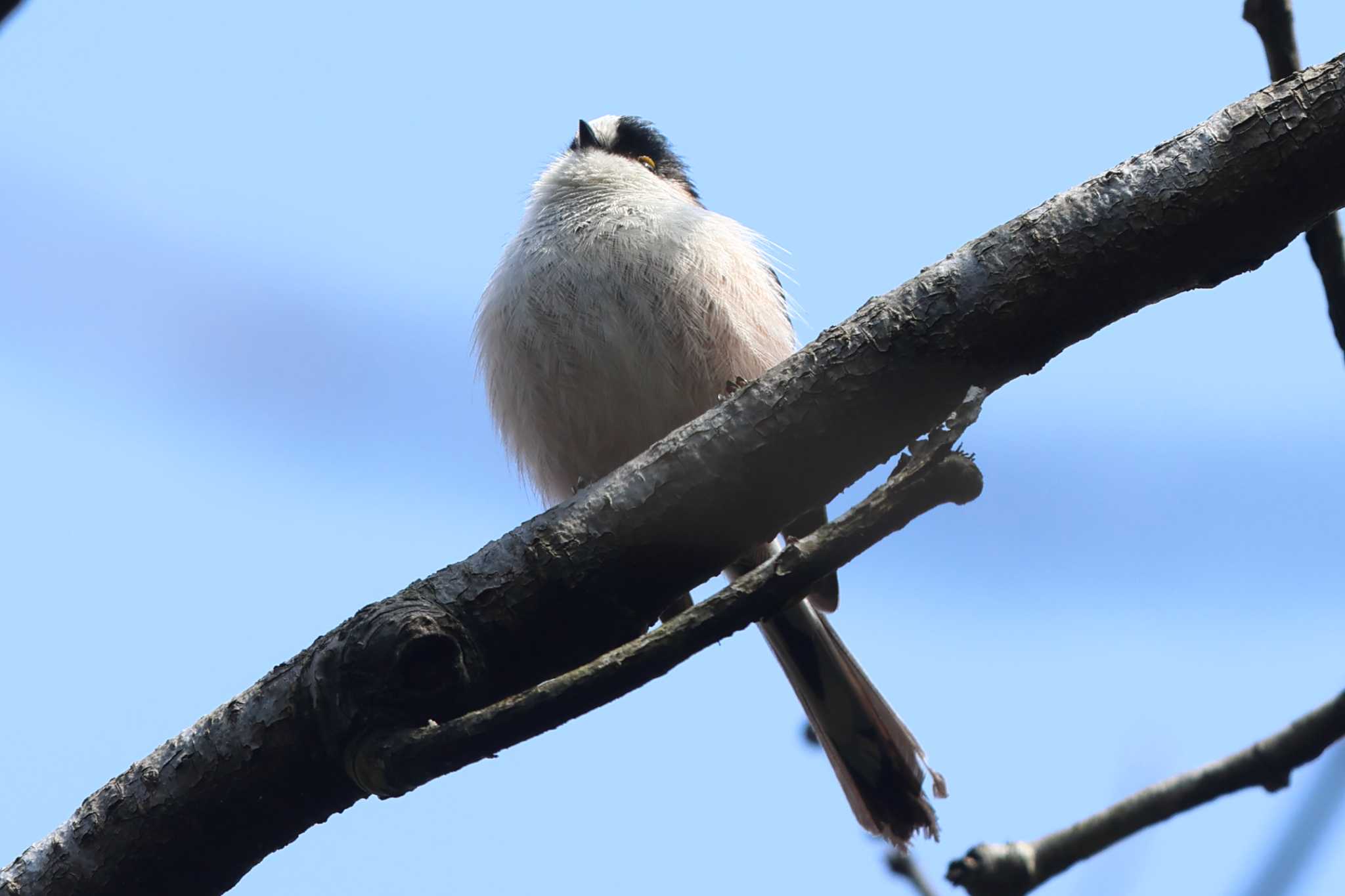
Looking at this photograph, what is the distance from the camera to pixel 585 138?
20.3 feet

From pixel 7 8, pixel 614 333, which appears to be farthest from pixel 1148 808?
pixel 614 333

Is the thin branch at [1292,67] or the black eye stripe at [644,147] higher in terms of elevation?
the black eye stripe at [644,147]

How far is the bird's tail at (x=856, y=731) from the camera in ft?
14.3

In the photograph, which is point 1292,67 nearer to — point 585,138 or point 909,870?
point 909,870

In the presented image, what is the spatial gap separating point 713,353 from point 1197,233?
211 cm

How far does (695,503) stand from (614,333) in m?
1.84

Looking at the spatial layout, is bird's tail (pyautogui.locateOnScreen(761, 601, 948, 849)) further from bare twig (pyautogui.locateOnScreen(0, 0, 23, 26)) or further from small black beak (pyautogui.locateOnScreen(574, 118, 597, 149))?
bare twig (pyautogui.locateOnScreen(0, 0, 23, 26))

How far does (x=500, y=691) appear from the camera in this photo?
287cm

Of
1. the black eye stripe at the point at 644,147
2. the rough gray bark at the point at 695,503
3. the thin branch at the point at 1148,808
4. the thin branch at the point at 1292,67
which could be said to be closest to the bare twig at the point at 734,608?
the rough gray bark at the point at 695,503

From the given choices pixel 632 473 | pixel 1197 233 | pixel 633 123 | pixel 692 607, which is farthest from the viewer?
pixel 633 123

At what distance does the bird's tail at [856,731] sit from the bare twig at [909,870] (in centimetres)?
121

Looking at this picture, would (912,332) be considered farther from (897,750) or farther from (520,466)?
(520,466)

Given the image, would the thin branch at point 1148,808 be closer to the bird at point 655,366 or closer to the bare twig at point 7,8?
the bare twig at point 7,8

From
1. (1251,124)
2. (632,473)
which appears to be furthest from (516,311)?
(1251,124)
